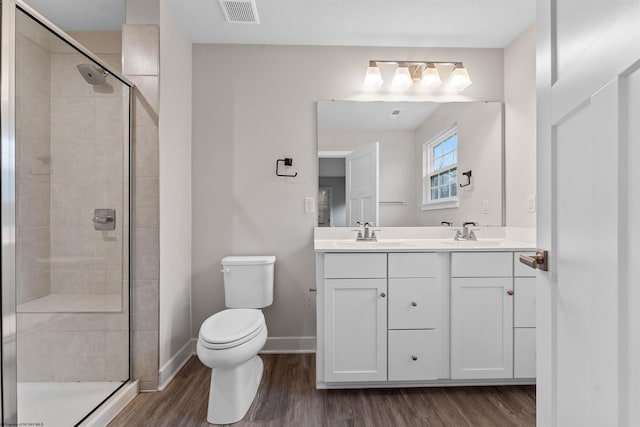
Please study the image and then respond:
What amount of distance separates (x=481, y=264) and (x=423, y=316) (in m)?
0.46

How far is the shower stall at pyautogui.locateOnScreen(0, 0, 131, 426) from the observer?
123 centimetres

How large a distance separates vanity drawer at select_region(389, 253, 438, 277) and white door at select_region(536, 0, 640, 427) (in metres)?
1.08

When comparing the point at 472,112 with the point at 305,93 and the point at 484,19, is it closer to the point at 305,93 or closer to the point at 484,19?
the point at 484,19

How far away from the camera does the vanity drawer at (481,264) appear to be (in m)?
1.95

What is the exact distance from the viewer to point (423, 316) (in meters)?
1.93

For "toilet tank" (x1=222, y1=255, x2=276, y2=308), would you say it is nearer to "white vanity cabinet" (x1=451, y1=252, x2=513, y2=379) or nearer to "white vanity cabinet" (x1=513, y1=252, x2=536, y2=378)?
"white vanity cabinet" (x1=451, y1=252, x2=513, y2=379)

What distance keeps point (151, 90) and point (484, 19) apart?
218 centimetres

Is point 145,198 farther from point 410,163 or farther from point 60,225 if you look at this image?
point 410,163

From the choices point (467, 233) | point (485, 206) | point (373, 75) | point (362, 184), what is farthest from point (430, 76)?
point (467, 233)

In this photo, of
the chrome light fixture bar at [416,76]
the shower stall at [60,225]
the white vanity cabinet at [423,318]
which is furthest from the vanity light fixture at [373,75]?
the shower stall at [60,225]

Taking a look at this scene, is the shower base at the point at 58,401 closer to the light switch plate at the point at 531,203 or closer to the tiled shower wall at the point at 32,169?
the tiled shower wall at the point at 32,169

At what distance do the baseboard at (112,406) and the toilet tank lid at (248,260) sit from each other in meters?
0.86

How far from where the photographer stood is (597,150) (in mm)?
599

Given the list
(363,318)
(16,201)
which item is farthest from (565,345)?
(16,201)
